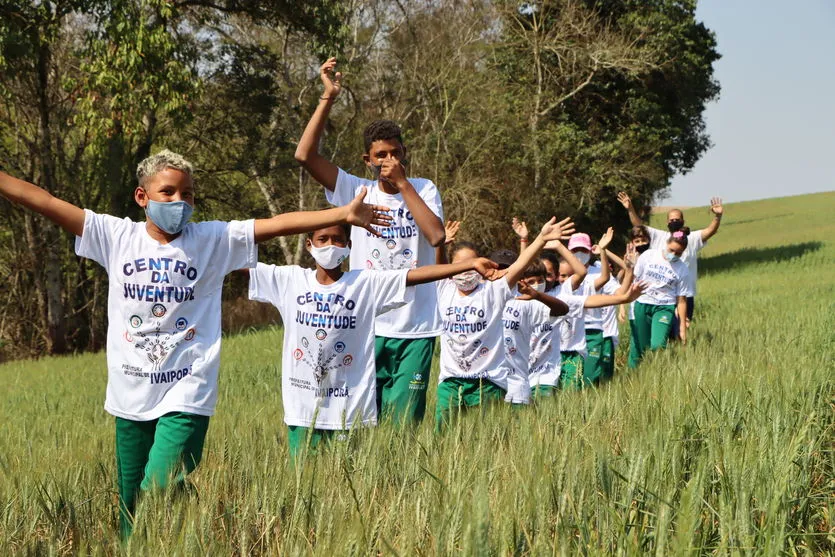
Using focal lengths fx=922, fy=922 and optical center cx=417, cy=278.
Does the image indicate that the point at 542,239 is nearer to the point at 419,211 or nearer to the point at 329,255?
the point at 419,211

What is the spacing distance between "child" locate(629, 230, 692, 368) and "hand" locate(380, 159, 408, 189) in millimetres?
6355

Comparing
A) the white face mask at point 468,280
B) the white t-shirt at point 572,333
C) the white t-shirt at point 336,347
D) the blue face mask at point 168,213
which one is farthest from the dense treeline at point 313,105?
the blue face mask at point 168,213

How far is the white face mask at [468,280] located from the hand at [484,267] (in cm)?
192

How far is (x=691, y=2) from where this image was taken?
36.0m

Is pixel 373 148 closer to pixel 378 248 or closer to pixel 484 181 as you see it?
pixel 378 248

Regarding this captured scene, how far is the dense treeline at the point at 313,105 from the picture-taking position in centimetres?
1742

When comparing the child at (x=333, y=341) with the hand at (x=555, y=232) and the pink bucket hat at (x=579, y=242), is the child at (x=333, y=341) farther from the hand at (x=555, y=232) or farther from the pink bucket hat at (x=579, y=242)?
the pink bucket hat at (x=579, y=242)

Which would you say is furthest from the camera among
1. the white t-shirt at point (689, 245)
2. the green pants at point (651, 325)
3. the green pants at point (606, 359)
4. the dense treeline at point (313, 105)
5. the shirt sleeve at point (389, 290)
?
the dense treeline at point (313, 105)

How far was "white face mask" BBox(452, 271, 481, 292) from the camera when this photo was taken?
6609 mm

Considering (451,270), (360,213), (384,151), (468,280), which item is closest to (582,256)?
(468,280)

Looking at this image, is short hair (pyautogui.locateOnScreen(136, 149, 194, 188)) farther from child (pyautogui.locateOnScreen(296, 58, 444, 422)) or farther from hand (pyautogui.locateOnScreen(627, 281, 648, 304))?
hand (pyautogui.locateOnScreen(627, 281, 648, 304))

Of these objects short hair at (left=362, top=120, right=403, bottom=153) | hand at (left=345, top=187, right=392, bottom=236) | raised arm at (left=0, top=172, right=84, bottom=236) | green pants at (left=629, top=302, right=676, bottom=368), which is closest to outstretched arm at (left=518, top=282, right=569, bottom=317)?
short hair at (left=362, top=120, right=403, bottom=153)

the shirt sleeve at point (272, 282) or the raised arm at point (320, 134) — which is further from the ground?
the raised arm at point (320, 134)

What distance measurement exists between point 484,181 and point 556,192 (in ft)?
14.5
